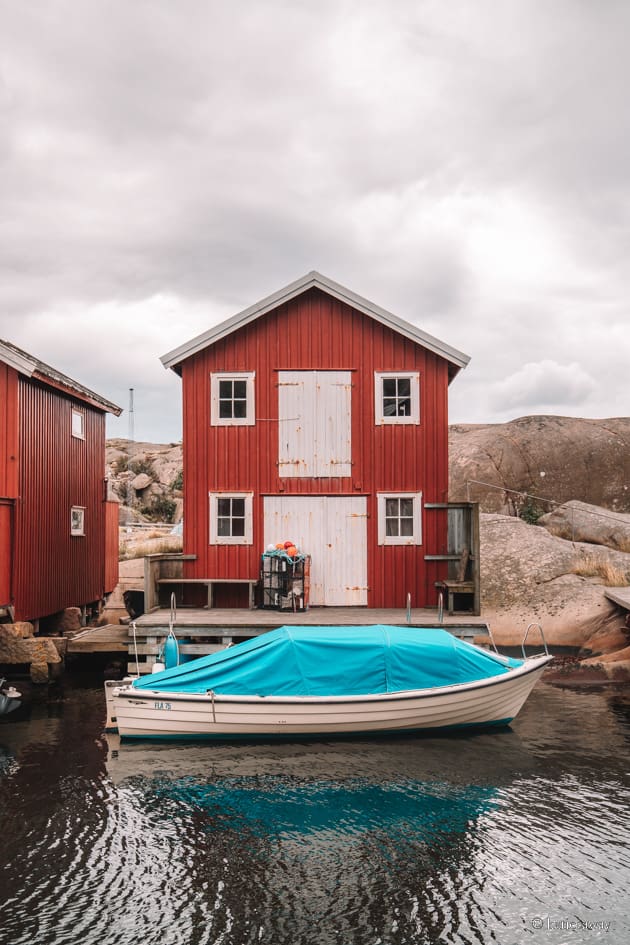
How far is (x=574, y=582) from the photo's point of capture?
21531mm

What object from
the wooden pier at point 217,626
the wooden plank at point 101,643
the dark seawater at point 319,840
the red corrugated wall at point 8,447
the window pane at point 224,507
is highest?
the red corrugated wall at point 8,447

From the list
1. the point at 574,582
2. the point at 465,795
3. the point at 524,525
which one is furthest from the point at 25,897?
the point at 524,525

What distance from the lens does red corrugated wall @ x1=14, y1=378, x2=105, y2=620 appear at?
1892 centimetres

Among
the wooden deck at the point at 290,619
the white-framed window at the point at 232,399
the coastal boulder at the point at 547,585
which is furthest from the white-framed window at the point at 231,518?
the coastal boulder at the point at 547,585

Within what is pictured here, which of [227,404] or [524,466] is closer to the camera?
[227,404]

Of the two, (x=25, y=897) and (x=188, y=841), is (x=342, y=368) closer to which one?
(x=188, y=841)

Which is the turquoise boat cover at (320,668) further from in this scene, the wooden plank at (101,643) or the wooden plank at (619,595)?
the wooden plank at (619,595)

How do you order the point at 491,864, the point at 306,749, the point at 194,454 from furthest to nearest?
the point at 194,454, the point at 306,749, the point at 491,864

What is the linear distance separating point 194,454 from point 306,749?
8.51 m

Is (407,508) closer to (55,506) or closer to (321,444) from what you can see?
(321,444)

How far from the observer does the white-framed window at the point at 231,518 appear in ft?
61.6

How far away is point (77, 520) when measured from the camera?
76.1 ft

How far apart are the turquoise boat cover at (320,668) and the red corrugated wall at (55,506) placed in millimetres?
7370

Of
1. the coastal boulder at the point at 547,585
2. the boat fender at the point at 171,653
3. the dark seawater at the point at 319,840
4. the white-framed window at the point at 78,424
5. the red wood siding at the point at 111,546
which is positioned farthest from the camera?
the red wood siding at the point at 111,546
